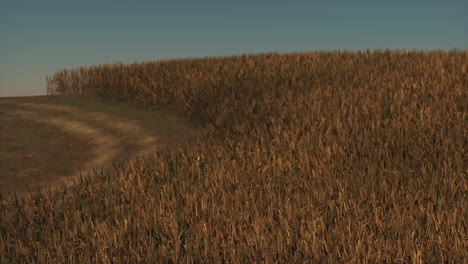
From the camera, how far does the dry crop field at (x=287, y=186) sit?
3.22 metres

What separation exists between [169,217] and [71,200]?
1598 mm

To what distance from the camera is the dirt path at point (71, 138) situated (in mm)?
6406

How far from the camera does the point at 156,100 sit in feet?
29.6

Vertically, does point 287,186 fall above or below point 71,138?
below

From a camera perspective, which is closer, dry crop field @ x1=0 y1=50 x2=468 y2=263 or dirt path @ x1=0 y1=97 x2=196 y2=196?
dry crop field @ x1=0 y1=50 x2=468 y2=263

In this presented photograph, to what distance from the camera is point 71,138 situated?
24.6 feet

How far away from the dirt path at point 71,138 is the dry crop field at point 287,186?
1.84 ft

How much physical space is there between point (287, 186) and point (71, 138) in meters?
4.41

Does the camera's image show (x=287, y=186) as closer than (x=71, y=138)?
Yes

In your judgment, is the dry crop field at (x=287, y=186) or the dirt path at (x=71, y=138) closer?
the dry crop field at (x=287, y=186)

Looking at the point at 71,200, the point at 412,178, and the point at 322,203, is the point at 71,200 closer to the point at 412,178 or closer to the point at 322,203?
the point at 322,203

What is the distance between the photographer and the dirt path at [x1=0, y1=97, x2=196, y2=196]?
6.41m

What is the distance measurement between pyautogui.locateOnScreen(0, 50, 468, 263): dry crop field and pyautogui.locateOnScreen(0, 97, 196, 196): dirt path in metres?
0.56

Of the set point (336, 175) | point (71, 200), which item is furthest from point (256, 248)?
point (71, 200)
